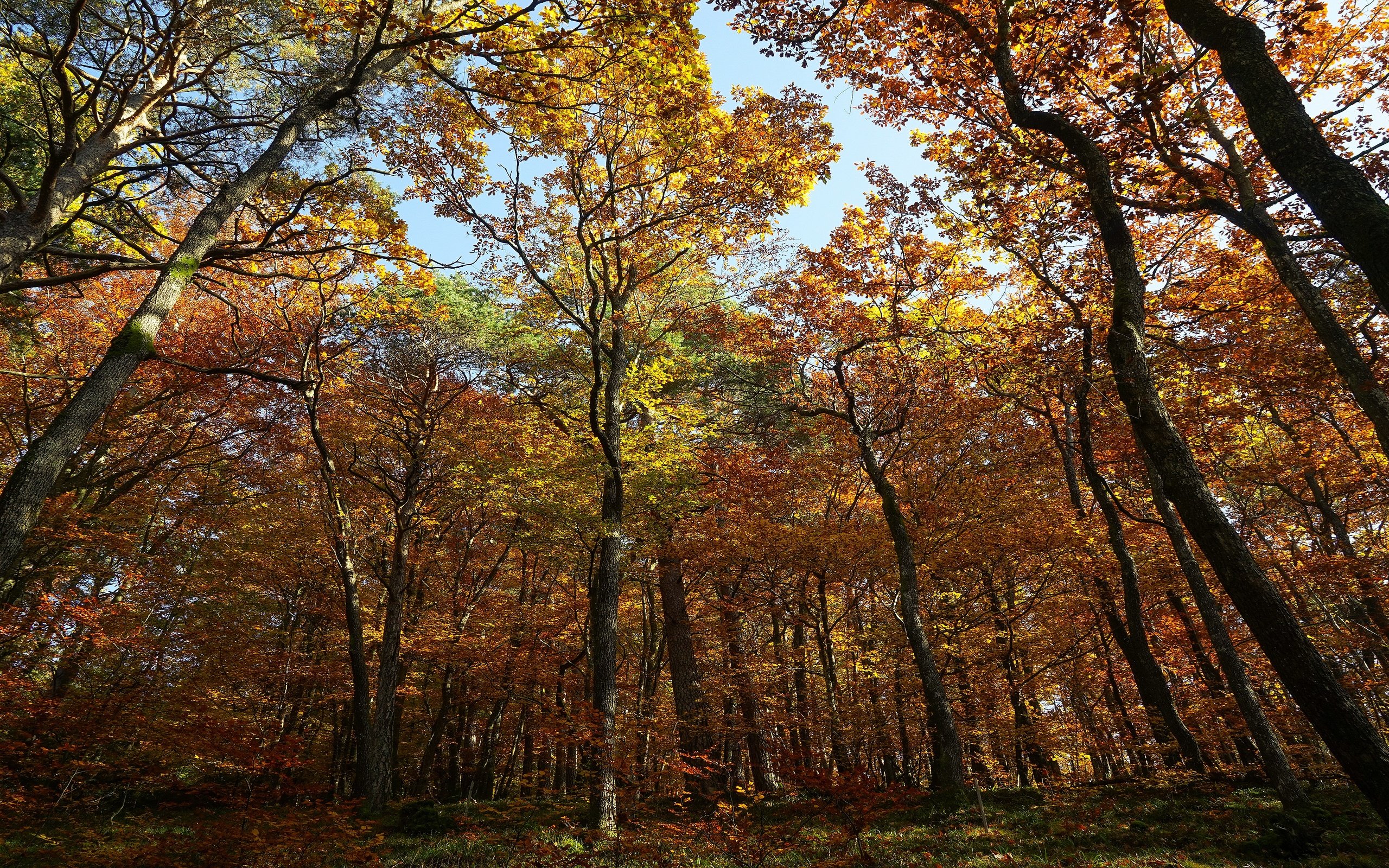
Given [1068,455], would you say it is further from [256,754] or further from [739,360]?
[256,754]

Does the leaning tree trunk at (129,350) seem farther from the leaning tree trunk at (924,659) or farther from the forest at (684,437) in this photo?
the leaning tree trunk at (924,659)

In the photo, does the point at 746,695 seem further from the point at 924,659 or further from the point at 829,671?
the point at 924,659

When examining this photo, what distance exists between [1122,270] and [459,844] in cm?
1113

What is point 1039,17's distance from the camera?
7.39 metres

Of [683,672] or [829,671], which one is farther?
[829,671]

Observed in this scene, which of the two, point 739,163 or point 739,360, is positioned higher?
point 739,360

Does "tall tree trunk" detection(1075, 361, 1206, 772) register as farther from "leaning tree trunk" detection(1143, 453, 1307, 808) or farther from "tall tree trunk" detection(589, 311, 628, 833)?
"tall tree trunk" detection(589, 311, 628, 833)

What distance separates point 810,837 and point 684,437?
9745mm

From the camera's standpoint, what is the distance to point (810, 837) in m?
8.30

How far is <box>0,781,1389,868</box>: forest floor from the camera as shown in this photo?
6430 millimetres

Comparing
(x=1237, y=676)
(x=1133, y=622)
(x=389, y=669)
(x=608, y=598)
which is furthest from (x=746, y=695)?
(x=1237, y=676)

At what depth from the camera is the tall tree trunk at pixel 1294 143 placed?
4090 millimetres

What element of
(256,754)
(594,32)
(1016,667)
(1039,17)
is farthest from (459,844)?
(1016,667)

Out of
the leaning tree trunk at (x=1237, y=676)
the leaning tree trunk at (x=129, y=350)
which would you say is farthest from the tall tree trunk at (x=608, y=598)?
the leaning tree trunk at (x=1237, y=676)
